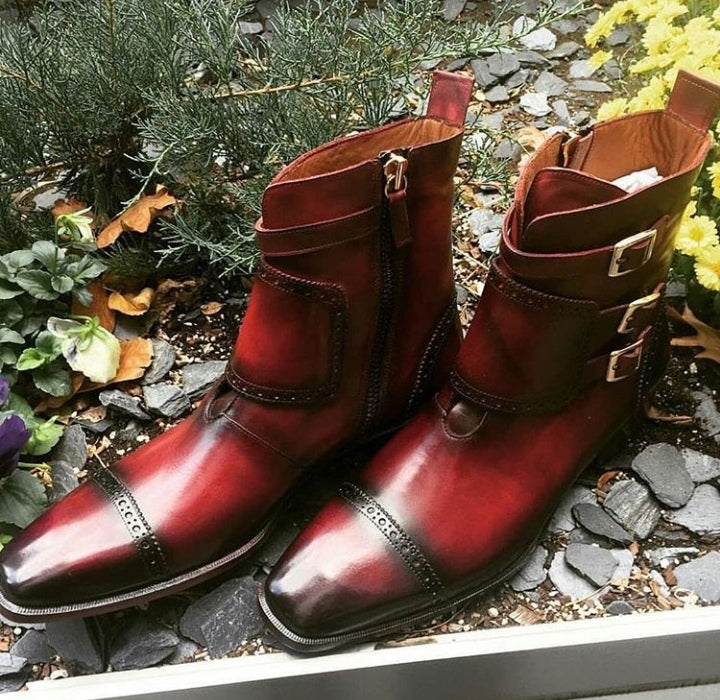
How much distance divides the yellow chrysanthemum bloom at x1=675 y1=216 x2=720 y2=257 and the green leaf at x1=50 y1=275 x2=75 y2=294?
1.99 ft

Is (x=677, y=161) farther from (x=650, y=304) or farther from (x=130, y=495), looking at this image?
(x=130, y=495)

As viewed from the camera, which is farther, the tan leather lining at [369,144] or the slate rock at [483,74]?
the slate rock at [483,74]

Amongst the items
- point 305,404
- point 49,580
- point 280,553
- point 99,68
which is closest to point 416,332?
point 305,404

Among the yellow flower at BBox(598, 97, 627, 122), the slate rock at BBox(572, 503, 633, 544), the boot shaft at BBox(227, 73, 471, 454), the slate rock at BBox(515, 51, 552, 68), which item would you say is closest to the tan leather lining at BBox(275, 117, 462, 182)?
the boot shaft at BBox(227, 73, 471, 454)

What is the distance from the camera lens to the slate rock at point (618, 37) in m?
1.38

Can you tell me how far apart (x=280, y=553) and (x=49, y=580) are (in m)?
0.20

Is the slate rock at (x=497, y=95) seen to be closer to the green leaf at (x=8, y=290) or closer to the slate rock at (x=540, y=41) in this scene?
the slate rock at (x=540, y=41)

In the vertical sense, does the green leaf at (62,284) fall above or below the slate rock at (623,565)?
above

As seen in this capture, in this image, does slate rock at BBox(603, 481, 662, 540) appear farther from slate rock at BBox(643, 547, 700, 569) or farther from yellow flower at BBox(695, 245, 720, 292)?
yellow flower at BBox(695, 245, 720, 292)

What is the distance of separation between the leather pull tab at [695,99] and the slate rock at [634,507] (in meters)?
0.34

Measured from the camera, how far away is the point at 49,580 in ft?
2.31

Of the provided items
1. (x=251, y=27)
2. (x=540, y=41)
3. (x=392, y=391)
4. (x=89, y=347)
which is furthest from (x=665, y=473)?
(x=251, y=27)

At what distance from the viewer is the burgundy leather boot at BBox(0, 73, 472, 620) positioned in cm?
70

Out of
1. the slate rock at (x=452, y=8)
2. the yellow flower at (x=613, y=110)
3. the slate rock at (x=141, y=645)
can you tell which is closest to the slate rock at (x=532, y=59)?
the slate rock at (x=452, y=8)
